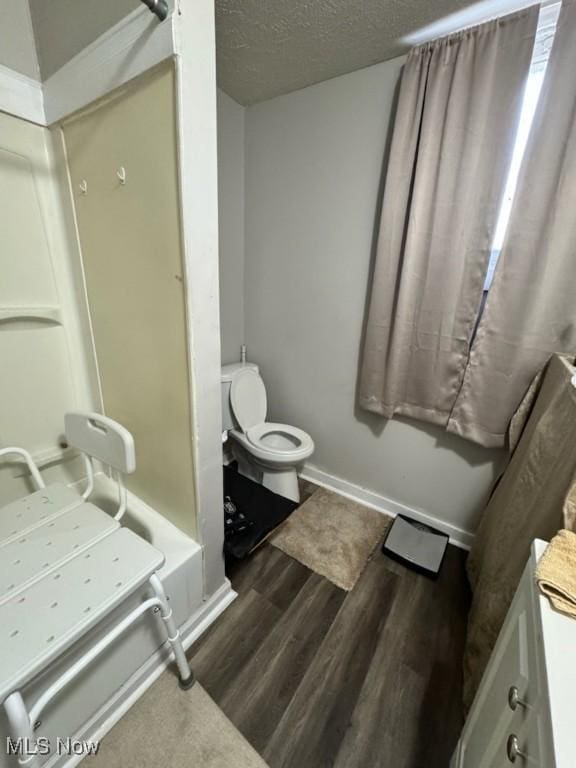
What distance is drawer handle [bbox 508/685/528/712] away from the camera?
21.3 inches

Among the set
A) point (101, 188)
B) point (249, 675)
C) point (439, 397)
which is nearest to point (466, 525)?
point (439, 397)

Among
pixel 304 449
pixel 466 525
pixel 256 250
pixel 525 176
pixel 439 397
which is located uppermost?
pixel 525 176

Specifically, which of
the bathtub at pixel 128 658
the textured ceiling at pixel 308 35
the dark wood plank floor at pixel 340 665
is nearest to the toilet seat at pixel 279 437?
the dark wood plank floor at pixel 340 665

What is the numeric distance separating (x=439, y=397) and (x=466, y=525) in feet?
2.33

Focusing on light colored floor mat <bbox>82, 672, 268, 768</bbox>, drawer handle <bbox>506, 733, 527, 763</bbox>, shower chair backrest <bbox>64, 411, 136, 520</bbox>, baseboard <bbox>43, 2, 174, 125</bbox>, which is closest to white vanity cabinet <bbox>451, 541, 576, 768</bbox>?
drawer handle <bbox>506, 733, 527, 763</bbox>

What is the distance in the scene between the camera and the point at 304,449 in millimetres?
1773

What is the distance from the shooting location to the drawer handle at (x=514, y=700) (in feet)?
1.77

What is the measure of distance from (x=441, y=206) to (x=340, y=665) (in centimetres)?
184

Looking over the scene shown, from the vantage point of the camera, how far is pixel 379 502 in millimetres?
1896

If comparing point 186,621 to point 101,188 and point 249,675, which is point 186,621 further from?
point 101,188

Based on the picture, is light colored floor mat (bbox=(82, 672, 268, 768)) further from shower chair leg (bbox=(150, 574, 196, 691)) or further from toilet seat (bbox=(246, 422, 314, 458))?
toilet seat (bbox=(246, 422, 314, 458))

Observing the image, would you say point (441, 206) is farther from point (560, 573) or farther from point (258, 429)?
point (258, 429)

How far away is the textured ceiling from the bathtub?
1.96 metres

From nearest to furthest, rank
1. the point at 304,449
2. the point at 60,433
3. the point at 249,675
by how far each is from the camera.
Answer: the point at 249,675
the point at 60,433
the point at 304,449
